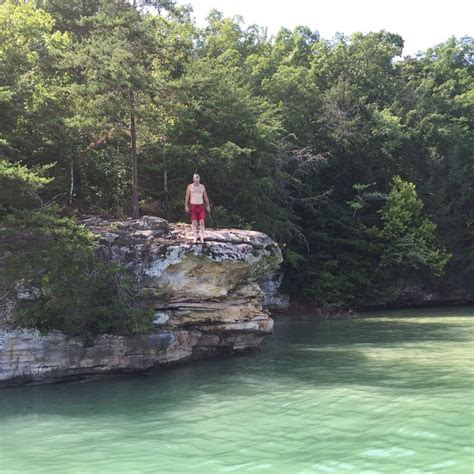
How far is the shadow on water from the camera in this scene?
927cm

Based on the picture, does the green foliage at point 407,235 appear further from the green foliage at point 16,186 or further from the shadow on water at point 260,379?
the green foliage at point 16,186

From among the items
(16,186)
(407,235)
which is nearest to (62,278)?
(16,186)

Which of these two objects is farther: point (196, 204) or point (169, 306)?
point (169, 306)

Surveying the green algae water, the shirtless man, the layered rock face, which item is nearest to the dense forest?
the layered rock face

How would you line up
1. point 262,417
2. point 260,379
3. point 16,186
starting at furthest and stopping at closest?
point 16,186
point 260,379
point 262,417

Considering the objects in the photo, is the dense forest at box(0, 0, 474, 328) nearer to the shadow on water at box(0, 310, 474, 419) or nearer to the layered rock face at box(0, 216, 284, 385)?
the layered rock face at box(0, 216, 284, 385)

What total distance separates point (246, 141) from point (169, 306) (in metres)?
9.99

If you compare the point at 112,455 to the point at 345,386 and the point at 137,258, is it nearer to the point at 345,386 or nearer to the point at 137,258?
the point at 345,386

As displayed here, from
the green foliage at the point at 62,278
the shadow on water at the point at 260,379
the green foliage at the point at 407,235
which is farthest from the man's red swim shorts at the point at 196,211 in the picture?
the green foliage at the point at 407,235

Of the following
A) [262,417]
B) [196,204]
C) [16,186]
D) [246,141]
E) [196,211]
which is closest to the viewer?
[262,417]

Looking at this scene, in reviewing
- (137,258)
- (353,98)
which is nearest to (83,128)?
(137,258)

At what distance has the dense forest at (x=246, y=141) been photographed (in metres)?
14.3

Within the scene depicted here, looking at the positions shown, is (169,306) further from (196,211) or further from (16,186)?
(16,186)

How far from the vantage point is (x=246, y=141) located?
2091 cm
